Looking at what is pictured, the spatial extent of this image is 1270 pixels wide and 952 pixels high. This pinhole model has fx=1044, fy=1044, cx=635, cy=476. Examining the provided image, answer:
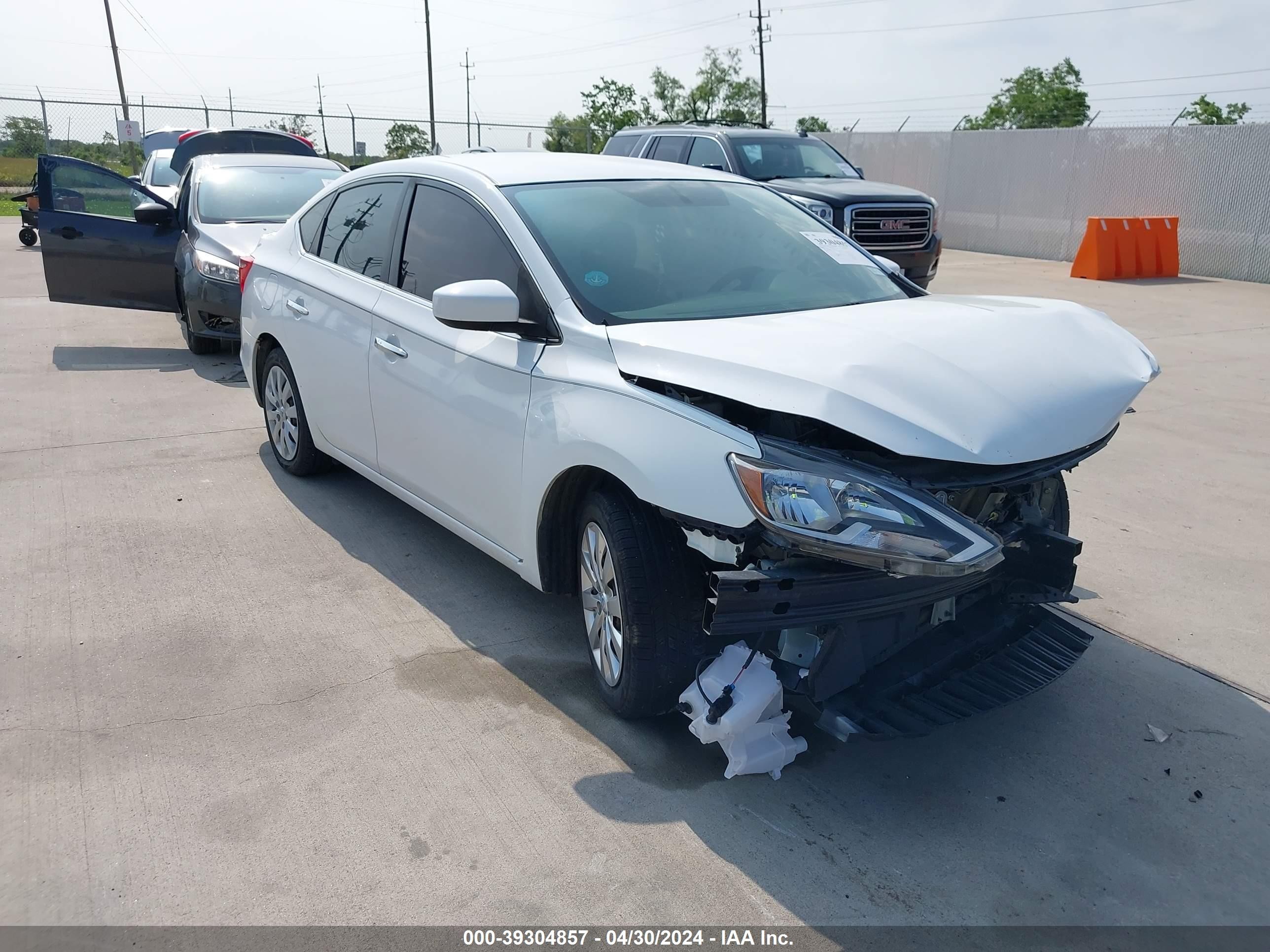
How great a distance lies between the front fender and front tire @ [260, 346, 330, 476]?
92.5 inches

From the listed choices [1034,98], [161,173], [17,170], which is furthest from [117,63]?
[1034,98]

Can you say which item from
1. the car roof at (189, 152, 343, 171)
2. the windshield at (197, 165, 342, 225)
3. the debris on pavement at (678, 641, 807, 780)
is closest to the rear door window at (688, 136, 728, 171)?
the car roof at (189, 152, 343, 171)

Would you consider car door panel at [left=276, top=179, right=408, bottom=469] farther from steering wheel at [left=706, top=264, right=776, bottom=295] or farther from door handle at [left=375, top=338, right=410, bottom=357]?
steering wheel at [left=706, top=264, right=776, bottom=295]

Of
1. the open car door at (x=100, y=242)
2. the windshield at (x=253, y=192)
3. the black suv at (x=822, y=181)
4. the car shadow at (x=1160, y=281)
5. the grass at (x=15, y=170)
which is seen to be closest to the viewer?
the open car door at (x=100, y=242)

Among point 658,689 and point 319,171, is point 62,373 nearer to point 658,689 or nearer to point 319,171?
point 319,171

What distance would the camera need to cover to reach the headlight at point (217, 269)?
862 cm

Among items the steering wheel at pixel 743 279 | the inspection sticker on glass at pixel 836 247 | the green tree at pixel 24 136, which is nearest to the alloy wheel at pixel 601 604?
the steering wheel at pixel 743 279

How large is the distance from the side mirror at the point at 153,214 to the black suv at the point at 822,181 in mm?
4485

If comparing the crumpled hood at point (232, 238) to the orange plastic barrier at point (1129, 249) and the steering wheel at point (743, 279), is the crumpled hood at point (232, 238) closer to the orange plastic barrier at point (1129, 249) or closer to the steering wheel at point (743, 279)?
the steering wheel at point (743, 279)

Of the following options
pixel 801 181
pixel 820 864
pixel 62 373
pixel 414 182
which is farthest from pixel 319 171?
pixel 820 864

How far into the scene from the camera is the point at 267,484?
5.92 metres

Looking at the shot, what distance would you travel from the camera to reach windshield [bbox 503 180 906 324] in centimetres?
371

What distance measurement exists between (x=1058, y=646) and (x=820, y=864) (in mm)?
1175

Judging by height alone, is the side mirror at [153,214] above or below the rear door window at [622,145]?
below
